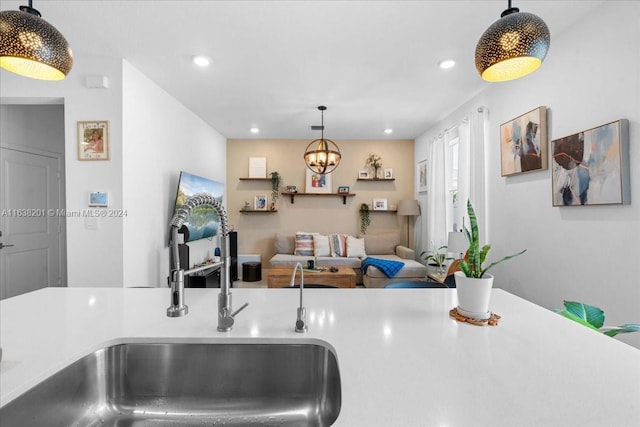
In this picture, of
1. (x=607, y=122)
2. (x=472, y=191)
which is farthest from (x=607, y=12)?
(x=472, y=191)

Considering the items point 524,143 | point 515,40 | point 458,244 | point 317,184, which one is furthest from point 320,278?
point 515,40

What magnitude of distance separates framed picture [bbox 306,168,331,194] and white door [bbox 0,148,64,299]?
145 inches

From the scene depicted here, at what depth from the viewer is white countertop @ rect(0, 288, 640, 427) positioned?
24.5 inches

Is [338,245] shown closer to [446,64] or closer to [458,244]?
[458,244]

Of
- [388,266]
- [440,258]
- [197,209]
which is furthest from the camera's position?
[388,266]

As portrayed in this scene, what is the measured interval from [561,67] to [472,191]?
1.50m

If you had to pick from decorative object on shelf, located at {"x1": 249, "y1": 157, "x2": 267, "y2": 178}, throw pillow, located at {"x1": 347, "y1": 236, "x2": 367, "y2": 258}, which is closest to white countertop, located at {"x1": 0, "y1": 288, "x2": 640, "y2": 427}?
throw pillow, located at {"x1": 347, "y1": 236, "x2": 367, "y2": 258}

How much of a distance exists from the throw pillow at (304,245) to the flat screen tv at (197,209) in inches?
57.8

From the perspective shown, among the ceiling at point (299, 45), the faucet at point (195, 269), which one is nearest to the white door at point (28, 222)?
the ceiling at point (299, 45)

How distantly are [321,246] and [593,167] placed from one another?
13.2 feet

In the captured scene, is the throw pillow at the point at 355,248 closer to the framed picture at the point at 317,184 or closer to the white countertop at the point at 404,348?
the framed picture at the point at 317,184

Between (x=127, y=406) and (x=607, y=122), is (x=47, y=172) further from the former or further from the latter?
(x=607, y=122)

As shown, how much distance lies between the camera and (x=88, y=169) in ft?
8.95

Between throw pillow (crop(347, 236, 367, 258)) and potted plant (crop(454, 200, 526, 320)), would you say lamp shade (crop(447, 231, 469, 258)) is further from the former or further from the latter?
potted plant (crop(454, 200, 526, 320))
